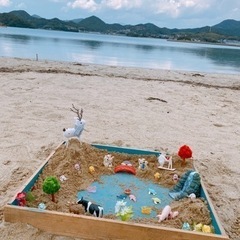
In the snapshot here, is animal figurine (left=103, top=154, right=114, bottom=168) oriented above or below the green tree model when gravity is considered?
below

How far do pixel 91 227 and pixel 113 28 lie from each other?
176 metres

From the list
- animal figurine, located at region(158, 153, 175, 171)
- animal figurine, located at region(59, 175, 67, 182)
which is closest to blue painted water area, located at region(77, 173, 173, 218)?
animal figurine, located at region(59, 175, 67, 182)

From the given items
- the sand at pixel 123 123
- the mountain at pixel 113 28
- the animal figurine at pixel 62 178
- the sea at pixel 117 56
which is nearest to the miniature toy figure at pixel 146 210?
the sand at pixel 123 123

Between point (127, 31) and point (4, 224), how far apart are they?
558 ft

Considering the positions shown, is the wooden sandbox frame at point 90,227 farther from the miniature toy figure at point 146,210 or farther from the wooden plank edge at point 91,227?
the miniature toy figure at point 146,210

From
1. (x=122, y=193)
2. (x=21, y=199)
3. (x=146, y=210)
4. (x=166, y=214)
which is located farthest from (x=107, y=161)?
(x=21, y=199)

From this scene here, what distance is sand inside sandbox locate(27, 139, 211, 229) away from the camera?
340 cm

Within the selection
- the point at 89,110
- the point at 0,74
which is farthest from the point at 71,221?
the point at 0,74

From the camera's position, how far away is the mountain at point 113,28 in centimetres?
12435

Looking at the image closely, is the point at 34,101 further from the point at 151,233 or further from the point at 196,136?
the point at 151,233

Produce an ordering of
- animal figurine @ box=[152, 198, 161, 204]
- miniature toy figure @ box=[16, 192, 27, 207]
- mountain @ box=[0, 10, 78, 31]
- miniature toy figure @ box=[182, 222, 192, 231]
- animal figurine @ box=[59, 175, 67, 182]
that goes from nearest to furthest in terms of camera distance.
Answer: miniature toy figure @ box=[182, 222, 192, 231] < miniature toy figure @ box=[16, 192, 27, 207] < animal figurine @ box=[152, 198, 161, 204] < animal figurine @ box=[59, 175, 67, 182] < mountain @ box=[0, 10, 78, 31]

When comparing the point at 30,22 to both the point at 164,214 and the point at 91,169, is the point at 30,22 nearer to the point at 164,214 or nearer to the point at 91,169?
the point at 91,169

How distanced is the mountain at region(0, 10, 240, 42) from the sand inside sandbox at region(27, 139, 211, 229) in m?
124

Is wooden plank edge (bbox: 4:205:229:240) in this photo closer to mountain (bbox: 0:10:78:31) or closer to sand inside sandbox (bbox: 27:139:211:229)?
sand inside sandbox (bbox: 27:139:211:229)
